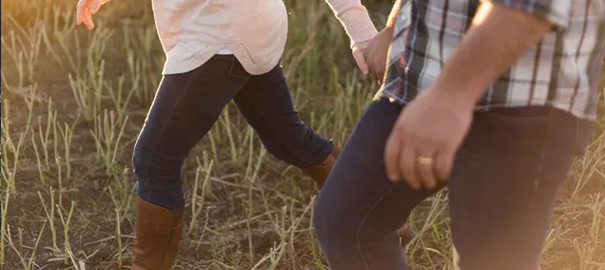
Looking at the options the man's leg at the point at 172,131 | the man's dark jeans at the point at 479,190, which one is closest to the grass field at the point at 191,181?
the man's leg at the point at 172,131

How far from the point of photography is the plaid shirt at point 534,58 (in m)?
1.27

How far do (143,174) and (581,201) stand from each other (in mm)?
1395

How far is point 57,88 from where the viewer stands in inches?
141

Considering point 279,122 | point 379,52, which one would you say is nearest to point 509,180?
point 379,52

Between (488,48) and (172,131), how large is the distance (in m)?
1.00

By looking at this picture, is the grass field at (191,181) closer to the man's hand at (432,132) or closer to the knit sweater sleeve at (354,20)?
the knit sweater sleeve at (354,20)

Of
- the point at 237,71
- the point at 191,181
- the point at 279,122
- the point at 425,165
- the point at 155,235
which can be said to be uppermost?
the point at 425,165

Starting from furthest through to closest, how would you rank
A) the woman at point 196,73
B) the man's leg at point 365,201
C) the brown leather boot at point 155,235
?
1. the brown leather boot at point 155,235
2. the woman at point 196,73
3. the man's leg at point 365,201

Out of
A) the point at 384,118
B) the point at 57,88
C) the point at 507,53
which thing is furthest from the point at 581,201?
the point at 57,88

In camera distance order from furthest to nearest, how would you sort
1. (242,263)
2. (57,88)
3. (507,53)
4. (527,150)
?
(57,88)
(242,263)
(527,150)
(507,53)

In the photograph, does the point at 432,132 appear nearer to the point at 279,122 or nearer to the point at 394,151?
the point at 394,151

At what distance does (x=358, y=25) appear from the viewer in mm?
1983

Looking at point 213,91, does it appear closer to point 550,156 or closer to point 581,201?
point 550,156

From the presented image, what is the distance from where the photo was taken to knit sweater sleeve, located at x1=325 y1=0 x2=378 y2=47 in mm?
1970
